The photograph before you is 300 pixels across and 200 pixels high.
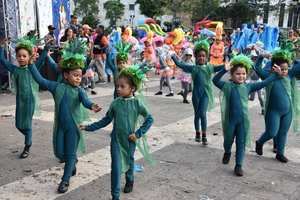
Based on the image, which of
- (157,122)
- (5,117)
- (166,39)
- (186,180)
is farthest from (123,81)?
(166,39)

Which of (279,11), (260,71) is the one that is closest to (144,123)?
(260,71)

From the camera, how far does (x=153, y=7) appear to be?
5678cm

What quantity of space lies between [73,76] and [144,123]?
1021 millimetres

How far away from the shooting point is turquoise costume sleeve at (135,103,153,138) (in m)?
4.58

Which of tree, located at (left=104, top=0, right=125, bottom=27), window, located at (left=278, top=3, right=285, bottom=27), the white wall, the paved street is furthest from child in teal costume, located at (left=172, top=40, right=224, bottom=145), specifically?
the white wall

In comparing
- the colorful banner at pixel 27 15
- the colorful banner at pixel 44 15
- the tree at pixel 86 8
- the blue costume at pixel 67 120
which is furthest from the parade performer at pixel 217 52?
the tree at pixel 86 8

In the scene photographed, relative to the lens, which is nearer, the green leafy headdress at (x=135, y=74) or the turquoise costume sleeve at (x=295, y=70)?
the green leafy headdress at (x=135, y=74)

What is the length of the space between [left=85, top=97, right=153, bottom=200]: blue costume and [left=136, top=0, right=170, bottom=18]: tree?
52.4 metres

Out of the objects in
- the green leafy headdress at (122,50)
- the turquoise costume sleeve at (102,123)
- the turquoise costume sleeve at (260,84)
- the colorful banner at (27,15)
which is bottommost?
the turquoise costume sleeve at (102,123)

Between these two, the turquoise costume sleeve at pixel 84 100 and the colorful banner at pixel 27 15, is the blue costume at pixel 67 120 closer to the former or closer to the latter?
the turquoise costume sleeve at pixel 84 100

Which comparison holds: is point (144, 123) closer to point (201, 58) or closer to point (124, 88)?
point (124, 88)

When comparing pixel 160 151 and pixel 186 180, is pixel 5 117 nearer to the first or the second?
pixel 160 151

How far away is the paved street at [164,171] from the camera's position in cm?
500

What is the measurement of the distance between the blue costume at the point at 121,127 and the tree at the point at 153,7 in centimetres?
5243
